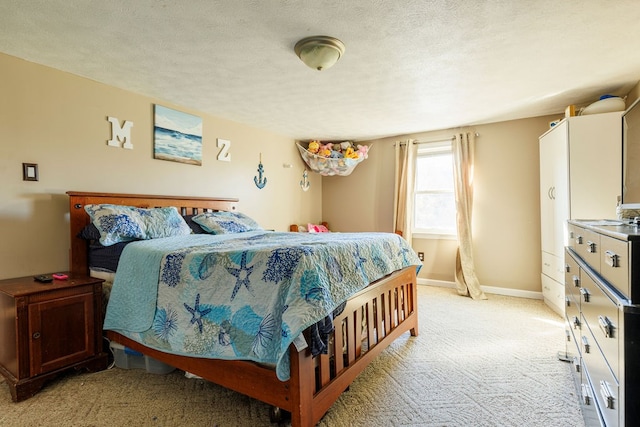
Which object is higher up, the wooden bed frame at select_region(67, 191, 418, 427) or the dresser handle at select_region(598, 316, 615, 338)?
the dresser handle at select_region(598, 316, 615, 338)

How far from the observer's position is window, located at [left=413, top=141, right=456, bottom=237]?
4.32 m

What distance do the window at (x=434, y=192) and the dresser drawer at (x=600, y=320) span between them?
2.88 meters

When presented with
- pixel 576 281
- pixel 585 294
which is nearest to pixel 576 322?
pixel 576 281

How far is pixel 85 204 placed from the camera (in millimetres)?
2439

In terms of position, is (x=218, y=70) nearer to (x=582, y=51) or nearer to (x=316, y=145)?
(x=316, y=145)

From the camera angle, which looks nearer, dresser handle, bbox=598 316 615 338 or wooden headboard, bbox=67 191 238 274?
dresser handle, bbox=598 316 615 338

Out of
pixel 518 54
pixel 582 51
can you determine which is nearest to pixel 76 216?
pixel 518 54

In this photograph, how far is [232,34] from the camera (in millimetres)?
1930

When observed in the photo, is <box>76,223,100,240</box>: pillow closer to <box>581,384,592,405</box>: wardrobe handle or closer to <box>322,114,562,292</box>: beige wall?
<box>581,384,592,405</box>: wardrobe handle

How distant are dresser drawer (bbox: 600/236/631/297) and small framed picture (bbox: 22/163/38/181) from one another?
326 centimetres

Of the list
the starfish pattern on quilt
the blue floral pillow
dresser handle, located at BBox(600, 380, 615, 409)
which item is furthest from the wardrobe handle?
the blue floral pillow

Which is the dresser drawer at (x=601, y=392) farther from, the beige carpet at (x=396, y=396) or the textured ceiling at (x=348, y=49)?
the textured ceiling at (x=348, y=49)

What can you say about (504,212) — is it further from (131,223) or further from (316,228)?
(131,223)

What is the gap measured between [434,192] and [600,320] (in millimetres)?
3393
